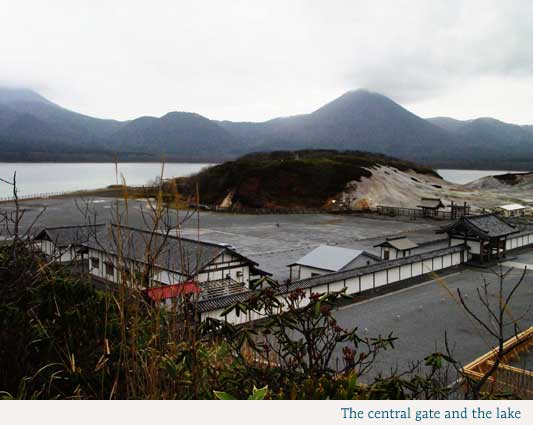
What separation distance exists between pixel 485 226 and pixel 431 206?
64.3 feet

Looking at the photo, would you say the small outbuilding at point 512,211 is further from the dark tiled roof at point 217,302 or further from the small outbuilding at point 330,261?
the dark tiled roof at point 217,302

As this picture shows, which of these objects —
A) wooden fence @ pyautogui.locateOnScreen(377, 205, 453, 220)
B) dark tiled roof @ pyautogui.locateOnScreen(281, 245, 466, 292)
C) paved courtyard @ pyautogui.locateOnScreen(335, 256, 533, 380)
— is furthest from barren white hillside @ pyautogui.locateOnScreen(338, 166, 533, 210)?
paved courtyard @ pyautogui.locateOnScreen(335, 256, 533, 380)

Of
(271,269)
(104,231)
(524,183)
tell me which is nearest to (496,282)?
(271,269)

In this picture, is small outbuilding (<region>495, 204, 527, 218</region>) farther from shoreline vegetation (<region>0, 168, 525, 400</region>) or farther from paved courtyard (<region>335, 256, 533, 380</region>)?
shoreline vegetation (<region>0, 168, 525, 400</region>)

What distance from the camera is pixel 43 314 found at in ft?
11.1

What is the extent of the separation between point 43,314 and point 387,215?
134ft

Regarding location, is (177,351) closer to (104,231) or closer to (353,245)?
(104,231)

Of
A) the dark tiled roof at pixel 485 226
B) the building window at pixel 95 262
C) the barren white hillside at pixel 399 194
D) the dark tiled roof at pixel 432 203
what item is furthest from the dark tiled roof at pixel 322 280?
the barren white hillside at pixel 399 194

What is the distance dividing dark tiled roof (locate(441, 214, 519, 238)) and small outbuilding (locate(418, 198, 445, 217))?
1785 centimetres

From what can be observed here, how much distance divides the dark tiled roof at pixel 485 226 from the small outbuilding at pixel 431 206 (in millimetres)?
17854

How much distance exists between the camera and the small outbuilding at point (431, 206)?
130ft

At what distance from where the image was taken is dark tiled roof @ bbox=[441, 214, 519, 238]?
20.1m

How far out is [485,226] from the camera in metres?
20.7

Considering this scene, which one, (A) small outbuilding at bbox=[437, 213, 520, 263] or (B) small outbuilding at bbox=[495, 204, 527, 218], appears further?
(B) small outbuilding at bbox=[495, 204, 527, 218]
